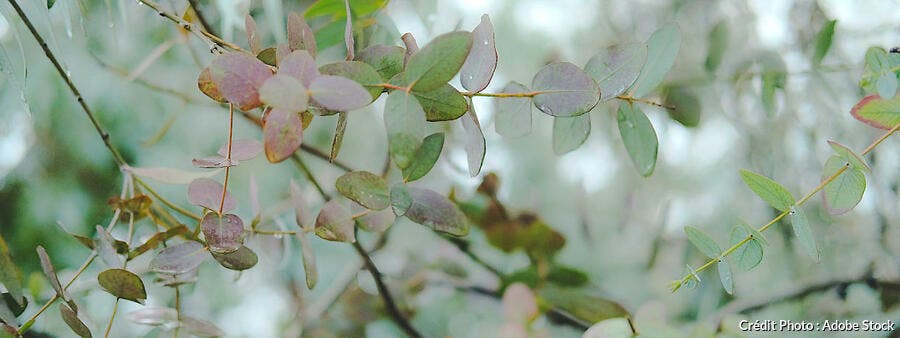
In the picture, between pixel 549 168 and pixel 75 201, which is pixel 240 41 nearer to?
pixel 75 201

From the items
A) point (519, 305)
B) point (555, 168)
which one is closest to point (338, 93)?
point (519, 305)

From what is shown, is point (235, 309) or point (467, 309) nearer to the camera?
point (467, 309)

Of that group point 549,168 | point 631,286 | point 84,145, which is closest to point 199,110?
point 84,145

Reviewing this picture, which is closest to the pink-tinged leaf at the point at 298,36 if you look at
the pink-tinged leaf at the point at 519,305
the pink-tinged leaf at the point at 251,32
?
the pink-tinged leaf at the point at 251,32

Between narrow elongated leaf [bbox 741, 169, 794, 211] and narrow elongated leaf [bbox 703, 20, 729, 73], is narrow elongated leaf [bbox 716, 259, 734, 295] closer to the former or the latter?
narrow elongated leaf [bbox 741, 169, 794, 211]

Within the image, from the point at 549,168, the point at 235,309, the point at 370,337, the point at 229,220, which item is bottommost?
the point at 235,309

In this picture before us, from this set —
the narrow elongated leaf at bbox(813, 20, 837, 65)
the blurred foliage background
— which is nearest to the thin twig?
the blurred foliage background

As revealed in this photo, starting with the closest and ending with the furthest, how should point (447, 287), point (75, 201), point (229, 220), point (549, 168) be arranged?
Answer: point (229, 220), point (447, 287), point (75, 201), point (549, 168)
